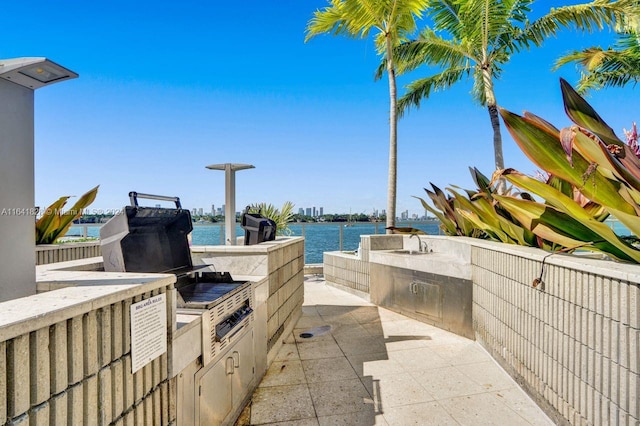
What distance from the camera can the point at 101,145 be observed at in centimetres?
873

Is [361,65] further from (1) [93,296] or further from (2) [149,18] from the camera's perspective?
(1) [93,296]

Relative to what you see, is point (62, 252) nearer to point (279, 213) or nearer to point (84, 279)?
point (84, 279)

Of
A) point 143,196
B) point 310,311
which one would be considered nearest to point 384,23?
point 310,311

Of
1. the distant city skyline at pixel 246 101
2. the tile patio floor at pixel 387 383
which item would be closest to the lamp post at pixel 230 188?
the distant city skyline at pixel 246 101

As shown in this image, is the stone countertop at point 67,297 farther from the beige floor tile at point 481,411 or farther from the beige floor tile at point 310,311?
the beige floor tile at point 310,311

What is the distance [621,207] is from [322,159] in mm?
12772

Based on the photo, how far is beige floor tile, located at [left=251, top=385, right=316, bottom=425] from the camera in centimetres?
239

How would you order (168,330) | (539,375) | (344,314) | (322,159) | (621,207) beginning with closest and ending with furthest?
(168,330) < (621,207) < (539,375) < (344,314) < (322,159)

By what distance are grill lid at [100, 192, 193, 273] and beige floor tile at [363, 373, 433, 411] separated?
1.91m

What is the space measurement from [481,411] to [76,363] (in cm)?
270

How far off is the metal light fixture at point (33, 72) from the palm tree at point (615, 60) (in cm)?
969

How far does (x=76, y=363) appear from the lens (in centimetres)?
102

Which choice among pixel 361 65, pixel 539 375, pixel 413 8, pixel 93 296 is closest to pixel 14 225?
pixel 93 296

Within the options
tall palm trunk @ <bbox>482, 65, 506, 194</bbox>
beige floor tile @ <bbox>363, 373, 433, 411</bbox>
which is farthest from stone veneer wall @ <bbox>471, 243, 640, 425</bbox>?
tall palm trunk @ <bbox>482, 65, 506, 194</bbox>
